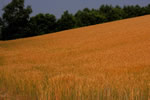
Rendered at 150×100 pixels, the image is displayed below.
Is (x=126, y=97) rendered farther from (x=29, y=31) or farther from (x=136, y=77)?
(x=29, y=31)

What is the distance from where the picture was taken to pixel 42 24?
3562 cm

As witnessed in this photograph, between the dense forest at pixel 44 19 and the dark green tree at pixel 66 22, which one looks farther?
the dark green tree at pixel 66 22

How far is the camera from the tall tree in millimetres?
31438

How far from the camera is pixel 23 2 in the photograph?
33031mm

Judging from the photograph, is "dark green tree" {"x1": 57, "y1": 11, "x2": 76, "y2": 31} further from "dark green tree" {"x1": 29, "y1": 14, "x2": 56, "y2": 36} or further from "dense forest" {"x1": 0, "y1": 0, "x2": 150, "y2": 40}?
"dark green tree" {"x1": 29, "y1": 14, "x2": 56, "y2": 36}

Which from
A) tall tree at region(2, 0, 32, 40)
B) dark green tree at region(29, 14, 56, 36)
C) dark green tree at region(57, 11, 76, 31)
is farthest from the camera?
dark green tree at region(57, 11, 76, 31)

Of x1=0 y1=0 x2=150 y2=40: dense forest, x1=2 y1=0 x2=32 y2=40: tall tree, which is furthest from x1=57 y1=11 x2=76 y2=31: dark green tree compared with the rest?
x1=2 y1=0 x2=32 y2=40: tall tree

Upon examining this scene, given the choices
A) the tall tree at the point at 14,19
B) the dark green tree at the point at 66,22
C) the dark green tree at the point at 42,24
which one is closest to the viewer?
the tall tree at the point at 14,19

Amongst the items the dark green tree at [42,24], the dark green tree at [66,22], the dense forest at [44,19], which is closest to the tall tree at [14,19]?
the dense forest at [44,19]

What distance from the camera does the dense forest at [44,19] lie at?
31.7m

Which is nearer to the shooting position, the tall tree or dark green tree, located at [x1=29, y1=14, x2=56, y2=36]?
the tall tree

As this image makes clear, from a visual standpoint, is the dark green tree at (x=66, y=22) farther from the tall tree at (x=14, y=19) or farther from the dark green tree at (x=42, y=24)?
the tall tree at (x=14, y=19)

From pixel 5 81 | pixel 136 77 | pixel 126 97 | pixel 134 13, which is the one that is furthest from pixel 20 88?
pixel 134 13

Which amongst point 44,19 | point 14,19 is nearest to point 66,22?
point 44,19
